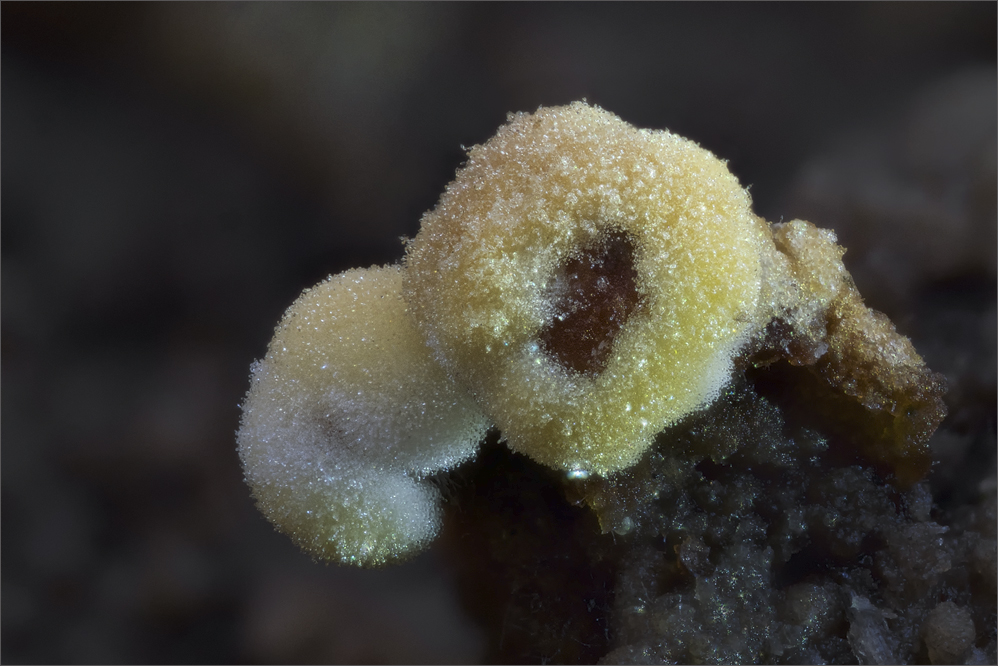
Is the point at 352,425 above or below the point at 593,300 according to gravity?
below

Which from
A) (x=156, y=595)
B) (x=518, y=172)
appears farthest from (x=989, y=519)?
(x=156, y=595)

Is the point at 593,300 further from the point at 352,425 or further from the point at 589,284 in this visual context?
the point at 352,425

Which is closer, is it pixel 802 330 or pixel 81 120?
pixel 802 330

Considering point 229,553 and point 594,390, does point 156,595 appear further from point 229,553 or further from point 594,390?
point 594,390

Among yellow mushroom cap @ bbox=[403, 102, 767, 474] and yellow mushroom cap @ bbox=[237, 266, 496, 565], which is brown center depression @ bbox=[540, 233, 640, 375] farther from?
yellow mushroom cap @ bbox=[237, 266, 496, 565]

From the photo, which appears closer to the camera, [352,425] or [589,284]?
[589,284]

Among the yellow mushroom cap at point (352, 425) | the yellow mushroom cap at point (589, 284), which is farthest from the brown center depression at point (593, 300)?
the yellow mushroom cap at point (352, 425)

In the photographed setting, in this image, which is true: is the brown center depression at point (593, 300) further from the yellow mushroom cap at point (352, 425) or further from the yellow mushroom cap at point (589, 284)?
the yellow mushroom cap at point (352, 425)

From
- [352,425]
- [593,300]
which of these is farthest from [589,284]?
[352,425]
